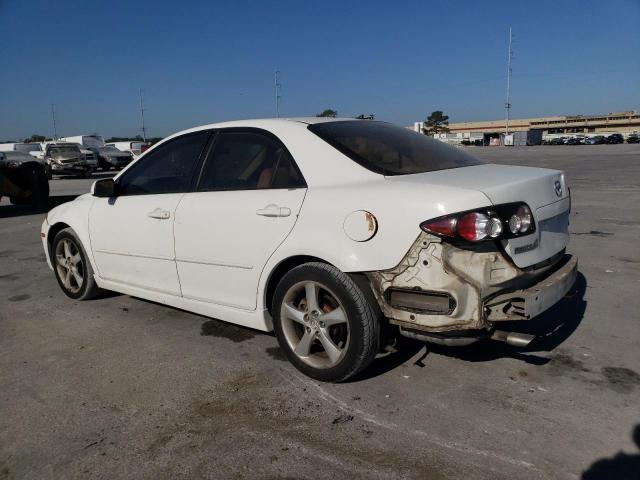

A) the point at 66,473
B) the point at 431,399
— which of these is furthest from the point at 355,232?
the point at 66,473

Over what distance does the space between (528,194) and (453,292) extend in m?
0.78

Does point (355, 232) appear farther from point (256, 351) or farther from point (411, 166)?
point (256, 351)

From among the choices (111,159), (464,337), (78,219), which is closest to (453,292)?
(464,337)

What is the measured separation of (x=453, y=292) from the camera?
8.71ft

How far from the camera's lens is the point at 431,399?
9.73ft

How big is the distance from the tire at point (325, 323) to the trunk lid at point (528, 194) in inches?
29.4

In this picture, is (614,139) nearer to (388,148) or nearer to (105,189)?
(388,148)

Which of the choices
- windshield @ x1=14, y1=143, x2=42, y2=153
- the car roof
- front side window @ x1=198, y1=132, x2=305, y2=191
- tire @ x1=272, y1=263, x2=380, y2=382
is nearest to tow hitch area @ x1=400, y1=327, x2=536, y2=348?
tire @ x1=272, y1=263, x2=380, y2=382

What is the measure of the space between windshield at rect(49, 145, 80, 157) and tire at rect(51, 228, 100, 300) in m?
21.8

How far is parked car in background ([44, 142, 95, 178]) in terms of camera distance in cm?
2403

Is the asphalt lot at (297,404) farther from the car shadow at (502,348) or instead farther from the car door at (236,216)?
the car door at (236,216)

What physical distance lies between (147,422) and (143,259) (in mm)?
1624

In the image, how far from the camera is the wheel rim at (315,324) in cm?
308

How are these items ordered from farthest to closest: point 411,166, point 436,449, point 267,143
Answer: point 267,143 < point 411,166 < point 436,449
